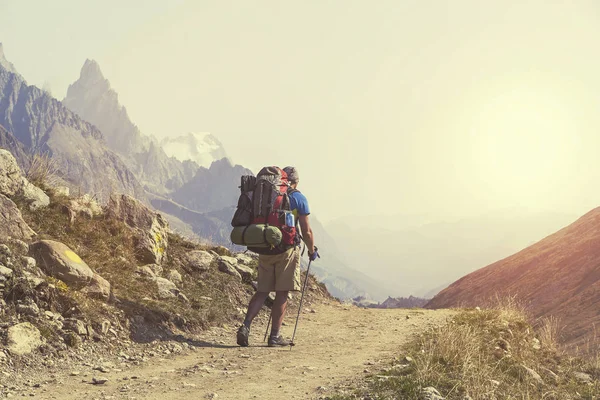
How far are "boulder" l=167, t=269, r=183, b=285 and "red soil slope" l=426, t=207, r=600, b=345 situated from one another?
14.7 m

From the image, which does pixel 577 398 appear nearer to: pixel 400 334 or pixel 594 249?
pixel 400 334

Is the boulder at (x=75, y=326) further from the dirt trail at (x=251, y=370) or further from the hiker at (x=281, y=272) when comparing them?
the hiker at (x=281, y=272)

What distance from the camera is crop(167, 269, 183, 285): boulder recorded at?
42.2 feet

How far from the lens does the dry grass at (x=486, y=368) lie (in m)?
6.51

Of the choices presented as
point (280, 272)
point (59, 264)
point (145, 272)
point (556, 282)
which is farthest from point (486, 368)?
point (556, 282)

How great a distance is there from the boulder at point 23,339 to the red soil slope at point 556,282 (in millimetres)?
17835

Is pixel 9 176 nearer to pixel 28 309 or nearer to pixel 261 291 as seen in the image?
pixel 28 309

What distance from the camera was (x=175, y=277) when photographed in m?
13.0

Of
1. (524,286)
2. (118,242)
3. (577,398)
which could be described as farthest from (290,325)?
(524,286)

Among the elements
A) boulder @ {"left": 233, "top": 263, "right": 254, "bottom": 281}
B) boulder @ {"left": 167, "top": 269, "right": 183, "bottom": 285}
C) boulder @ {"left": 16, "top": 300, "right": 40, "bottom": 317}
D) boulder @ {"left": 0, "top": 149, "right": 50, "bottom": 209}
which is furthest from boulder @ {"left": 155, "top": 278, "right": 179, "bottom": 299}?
boulder @ {"left": 233, "top": 263, "right": 254, "bottom": 281}

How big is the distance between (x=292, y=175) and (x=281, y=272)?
206 centimetres

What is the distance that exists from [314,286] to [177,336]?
9879 millimetres

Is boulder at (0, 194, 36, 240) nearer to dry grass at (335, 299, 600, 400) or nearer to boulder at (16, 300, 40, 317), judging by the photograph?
boulder at (16, 300, 40, 317)

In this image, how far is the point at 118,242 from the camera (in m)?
12.5
